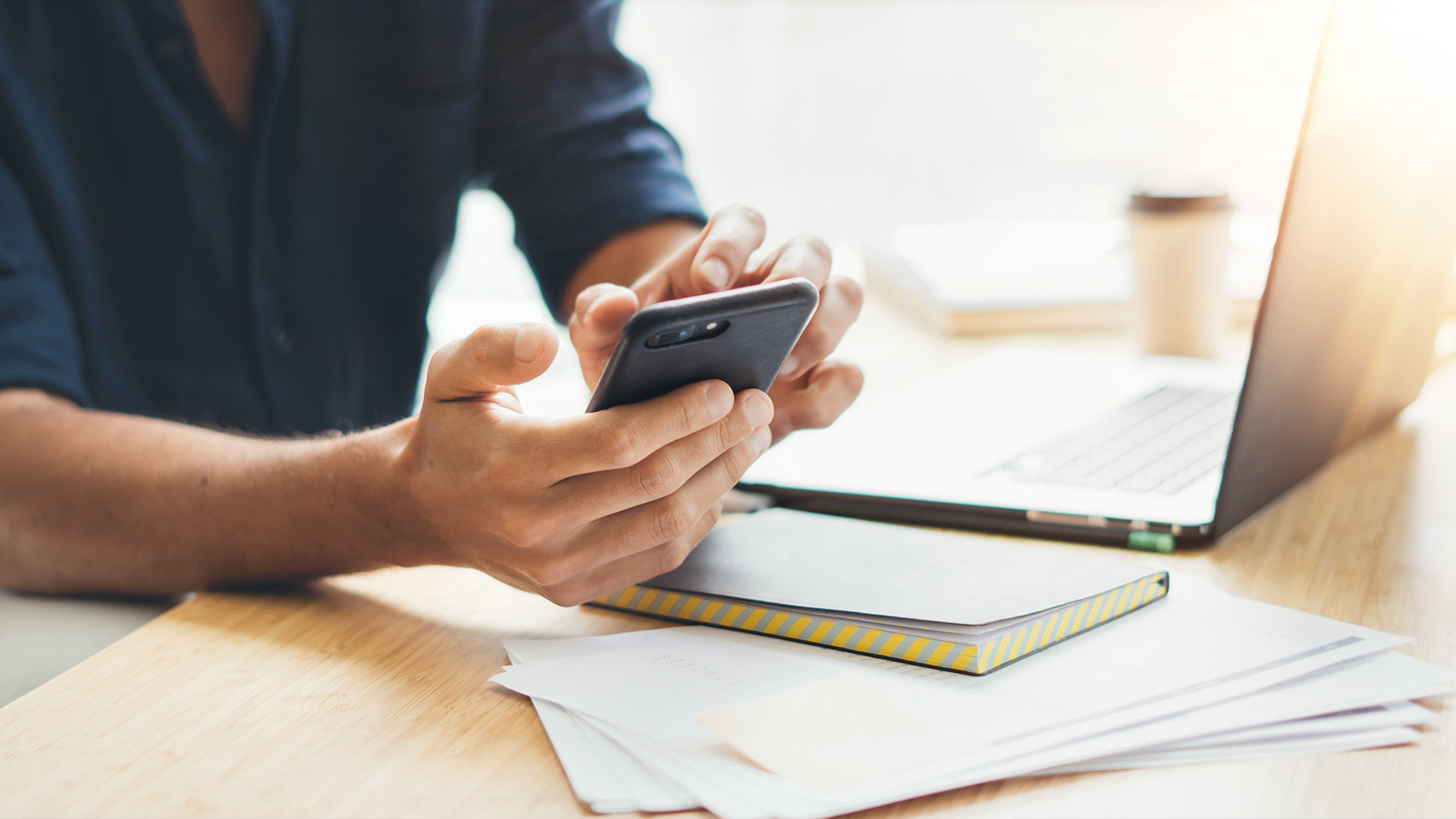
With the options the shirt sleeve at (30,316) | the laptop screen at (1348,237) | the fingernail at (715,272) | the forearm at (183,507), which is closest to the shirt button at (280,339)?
the shirt sleeve at (30,316)

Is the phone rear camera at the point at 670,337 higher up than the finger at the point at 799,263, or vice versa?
the phone rear camera at the point at 670,337

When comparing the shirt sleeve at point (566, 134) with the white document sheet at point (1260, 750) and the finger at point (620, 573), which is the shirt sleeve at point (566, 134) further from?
the white document sheet at point (1260, 750)

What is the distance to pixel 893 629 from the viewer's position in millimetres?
510

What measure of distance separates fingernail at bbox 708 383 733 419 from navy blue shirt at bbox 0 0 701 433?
0.56 m

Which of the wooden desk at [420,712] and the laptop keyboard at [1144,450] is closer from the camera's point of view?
the wooden desk at [420,712]

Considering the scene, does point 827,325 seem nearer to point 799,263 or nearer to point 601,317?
point 799,263

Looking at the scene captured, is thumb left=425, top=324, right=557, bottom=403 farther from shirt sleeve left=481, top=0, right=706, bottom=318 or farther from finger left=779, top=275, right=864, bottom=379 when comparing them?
shirt sleeve left=481, top=0, right=706, bottom=318

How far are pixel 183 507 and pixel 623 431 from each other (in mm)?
354

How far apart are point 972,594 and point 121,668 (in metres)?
0.45

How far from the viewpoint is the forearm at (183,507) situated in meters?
0.61

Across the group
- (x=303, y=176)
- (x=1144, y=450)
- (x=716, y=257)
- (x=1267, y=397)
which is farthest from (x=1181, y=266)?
(x=303, y=176)

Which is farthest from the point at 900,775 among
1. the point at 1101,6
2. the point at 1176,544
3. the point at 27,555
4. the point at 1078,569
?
the point at 1101,6

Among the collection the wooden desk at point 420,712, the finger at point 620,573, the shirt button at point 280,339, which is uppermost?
the finger at point 620,573

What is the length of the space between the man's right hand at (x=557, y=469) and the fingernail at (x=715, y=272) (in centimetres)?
15
